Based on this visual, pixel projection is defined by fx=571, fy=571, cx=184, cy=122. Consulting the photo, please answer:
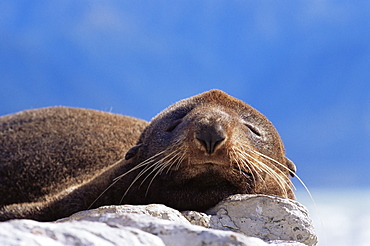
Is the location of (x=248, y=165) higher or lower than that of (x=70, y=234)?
higher

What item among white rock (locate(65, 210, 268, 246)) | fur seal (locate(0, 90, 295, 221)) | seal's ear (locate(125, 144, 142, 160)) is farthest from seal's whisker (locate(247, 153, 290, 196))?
white rock (locate(65, 210, 268, 246))

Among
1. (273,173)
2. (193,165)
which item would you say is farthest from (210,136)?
(273,173)

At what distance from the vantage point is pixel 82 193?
6.18m

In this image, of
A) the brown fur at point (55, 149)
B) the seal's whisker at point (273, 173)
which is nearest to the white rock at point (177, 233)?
the seal's whisker at point (273, 173)

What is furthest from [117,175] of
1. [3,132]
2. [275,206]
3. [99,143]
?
[3,132]

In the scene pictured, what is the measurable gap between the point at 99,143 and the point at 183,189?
119 inches

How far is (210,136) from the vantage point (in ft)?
16.4

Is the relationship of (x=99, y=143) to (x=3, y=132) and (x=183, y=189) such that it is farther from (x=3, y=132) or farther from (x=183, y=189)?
(x=183, y=189)

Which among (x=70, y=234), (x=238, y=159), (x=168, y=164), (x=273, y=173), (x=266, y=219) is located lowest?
(x=70, y=234)

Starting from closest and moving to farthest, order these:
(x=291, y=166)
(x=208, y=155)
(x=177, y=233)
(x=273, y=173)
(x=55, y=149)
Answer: (x=177, y=233)
(x=208, y=155)
(x=273, y=173)
(x=291, y=166)
(x=55, y=149)

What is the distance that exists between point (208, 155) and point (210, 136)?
0.22 m

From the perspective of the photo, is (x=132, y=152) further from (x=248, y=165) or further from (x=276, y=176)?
(x=276, y=176)

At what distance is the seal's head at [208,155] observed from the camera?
5.21m

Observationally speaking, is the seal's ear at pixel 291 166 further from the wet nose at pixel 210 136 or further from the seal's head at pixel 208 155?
the wet nose at pixel 210 136
